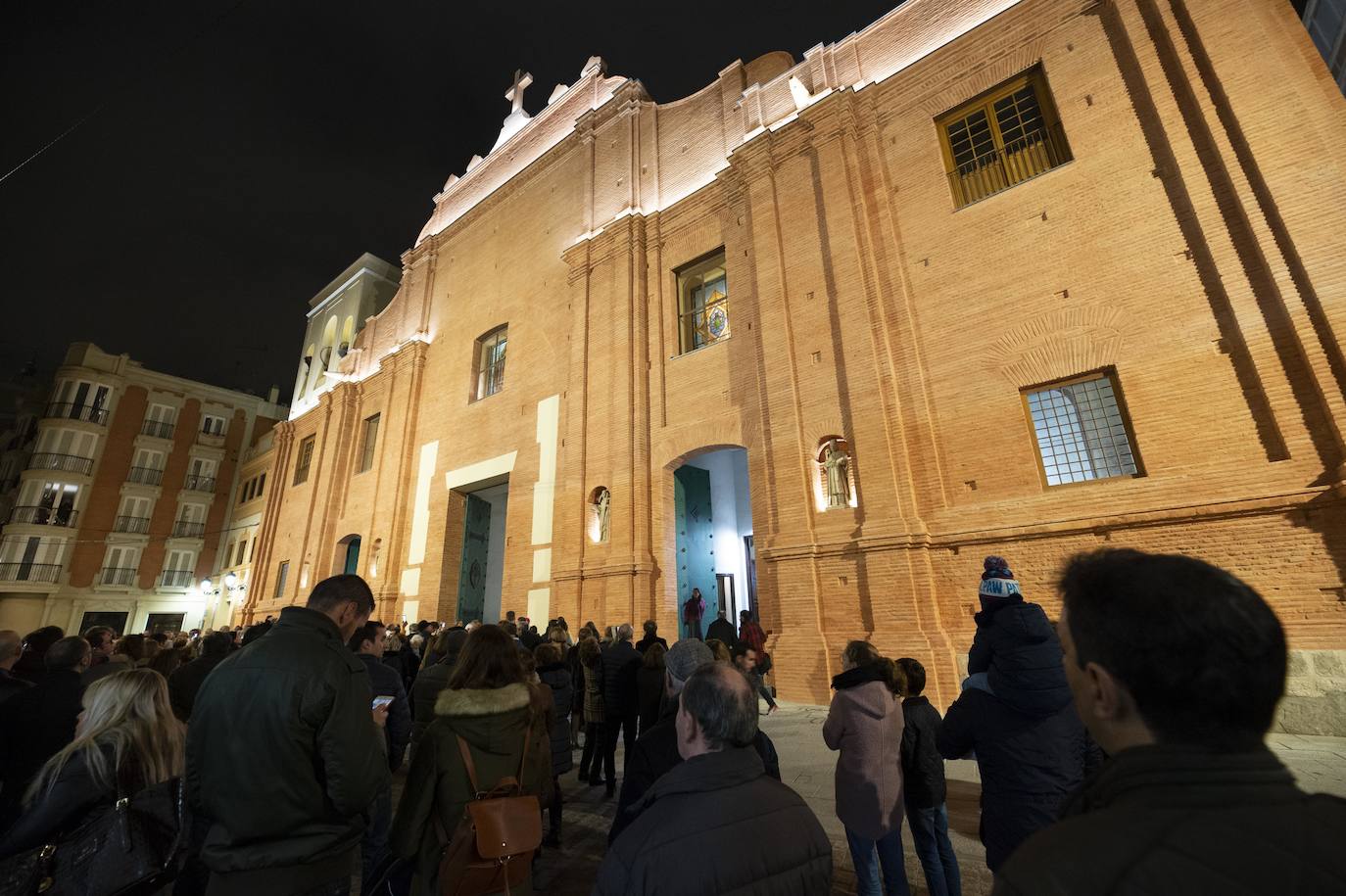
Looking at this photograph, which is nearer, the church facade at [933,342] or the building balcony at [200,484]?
the church facade at [933,342]

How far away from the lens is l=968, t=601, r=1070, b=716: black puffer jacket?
2369mm

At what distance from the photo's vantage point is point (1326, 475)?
240 inches

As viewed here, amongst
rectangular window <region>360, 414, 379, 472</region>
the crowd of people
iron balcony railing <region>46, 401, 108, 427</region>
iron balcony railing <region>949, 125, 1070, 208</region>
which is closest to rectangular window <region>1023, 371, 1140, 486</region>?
iron balcony railing <region>949, 125, 1070, 208</region>

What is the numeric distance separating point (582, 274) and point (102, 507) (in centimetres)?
2743

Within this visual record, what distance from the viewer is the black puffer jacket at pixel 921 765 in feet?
10.3

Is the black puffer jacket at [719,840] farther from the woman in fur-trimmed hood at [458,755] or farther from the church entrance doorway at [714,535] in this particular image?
the church entrance doorway at [714,535]

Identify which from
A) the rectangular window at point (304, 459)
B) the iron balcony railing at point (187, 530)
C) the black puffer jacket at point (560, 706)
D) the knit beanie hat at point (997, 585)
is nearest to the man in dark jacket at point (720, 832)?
the knit beanie hat at point (997, 585)

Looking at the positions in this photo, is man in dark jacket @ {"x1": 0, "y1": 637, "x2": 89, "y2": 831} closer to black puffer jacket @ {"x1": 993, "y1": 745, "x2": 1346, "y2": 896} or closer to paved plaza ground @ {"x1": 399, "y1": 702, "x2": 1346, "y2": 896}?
paved plaza ground @ {"x1": 399, "y1": 702, "x2": 1346, "y2": 896}

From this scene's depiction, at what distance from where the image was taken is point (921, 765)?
10.4 feet

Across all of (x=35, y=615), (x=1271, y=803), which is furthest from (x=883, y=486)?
(x=35, y=615)

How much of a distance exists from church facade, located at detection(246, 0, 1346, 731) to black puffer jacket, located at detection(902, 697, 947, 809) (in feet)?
14.9

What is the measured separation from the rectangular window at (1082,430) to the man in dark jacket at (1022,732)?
629cm

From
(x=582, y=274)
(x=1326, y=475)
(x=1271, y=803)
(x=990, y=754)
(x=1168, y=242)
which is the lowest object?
(x=990, y=754)

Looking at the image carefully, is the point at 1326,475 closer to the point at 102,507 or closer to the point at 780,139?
the point at 780,139
